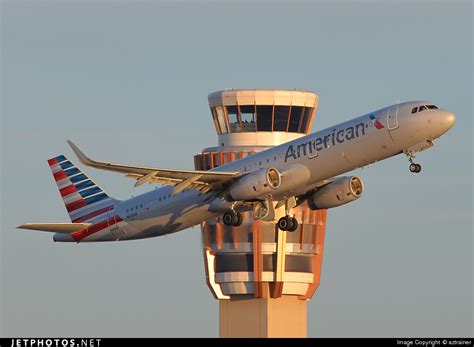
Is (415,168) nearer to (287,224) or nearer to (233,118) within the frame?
(287,224)

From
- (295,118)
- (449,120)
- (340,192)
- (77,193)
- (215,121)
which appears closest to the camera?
(449,120)

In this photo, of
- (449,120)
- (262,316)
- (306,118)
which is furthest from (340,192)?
(306,118)

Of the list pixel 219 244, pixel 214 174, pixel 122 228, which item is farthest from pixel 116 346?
pixel 219 244

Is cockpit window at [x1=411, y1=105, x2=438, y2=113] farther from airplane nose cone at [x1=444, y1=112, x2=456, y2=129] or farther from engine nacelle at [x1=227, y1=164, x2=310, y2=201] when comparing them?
engine nacelle at [x1=227, y1=164, x2=310, y2=201]

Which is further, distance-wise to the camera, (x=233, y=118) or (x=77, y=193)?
(x=233, y=118)

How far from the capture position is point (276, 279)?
535 ft

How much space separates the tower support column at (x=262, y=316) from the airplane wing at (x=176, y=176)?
165ft

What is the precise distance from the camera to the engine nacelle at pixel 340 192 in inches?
4555

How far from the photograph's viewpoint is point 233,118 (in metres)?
165

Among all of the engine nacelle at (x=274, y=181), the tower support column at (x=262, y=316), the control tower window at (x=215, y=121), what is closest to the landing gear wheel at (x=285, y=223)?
the engine nacelle at (x=274, y=181)

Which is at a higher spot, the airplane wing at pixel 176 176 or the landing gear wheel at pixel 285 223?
the airplane wing at pixel 176 176

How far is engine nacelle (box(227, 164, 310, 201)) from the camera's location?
108 meters

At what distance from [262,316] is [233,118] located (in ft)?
66.4

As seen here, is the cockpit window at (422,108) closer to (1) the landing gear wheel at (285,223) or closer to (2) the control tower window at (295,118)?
(1) the landing gear wheel at (285,223)
